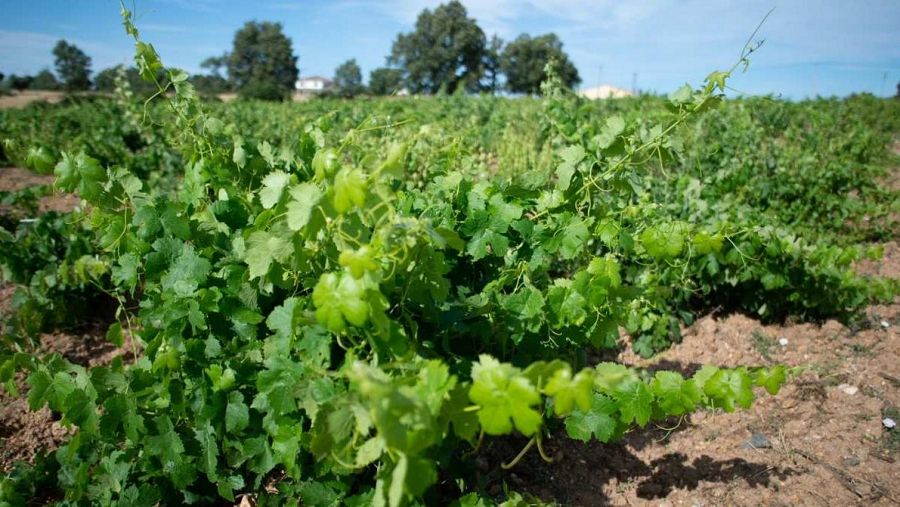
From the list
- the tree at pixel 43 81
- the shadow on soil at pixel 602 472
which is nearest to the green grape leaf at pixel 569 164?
the shadow on soil at pixel 602 472

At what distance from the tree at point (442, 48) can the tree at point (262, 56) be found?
16387 millimetres

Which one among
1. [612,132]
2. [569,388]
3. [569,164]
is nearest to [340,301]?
[569,388]

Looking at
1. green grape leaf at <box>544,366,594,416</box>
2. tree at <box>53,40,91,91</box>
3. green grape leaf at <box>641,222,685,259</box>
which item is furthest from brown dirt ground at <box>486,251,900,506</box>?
tree at <box>53,40,91,91</box>

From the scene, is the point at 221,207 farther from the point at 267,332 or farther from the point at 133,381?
the point at 133,381

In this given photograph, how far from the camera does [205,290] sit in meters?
1.67

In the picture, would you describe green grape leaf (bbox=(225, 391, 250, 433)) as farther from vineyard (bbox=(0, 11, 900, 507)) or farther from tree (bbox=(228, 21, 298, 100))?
tree (bbox=(228, 21, 298, 100))

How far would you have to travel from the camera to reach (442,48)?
258ft

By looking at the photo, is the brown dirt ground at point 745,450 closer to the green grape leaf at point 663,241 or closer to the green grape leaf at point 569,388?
the green grape leaf at point 663,241

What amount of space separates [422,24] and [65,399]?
8577cm

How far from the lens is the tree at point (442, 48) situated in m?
77.9

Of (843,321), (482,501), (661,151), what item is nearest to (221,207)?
(482,501)

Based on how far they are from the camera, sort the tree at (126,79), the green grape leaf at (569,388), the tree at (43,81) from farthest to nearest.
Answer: the tree at (43,81)
the tree at (126,79)
the green grape leaf at (569,388)

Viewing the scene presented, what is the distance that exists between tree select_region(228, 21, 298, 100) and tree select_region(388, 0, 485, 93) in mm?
16387

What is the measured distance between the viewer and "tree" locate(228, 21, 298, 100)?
7556cm
